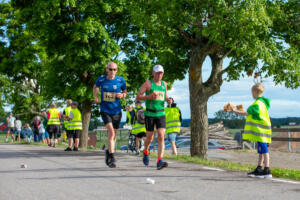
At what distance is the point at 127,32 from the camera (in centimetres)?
2212

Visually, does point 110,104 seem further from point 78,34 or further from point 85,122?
point 85,122

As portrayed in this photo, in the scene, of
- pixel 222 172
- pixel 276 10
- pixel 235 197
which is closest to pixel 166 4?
pixel 276 10

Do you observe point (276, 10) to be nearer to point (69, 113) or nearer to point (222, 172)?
point (222, 172)

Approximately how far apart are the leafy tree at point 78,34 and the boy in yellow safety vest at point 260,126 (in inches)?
497

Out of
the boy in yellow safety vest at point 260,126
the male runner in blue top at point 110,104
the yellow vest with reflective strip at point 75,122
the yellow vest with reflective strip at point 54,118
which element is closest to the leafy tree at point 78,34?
the yellow vest with reflective strip at point 54,118

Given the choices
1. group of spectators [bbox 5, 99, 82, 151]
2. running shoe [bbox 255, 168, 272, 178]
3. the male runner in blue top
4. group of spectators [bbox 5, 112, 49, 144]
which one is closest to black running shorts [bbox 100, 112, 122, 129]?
the male runner in blue top

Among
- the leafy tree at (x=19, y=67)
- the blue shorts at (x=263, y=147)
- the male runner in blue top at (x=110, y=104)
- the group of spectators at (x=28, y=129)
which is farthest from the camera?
the leafy tree at (x=19, y=67)

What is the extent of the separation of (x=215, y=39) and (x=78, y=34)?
901 cm

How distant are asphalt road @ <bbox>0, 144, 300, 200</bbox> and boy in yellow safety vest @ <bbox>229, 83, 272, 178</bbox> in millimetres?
391

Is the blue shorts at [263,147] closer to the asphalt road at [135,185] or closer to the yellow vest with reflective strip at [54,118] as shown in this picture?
the asphalt road at [135,185]

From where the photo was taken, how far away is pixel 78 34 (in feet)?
61.7

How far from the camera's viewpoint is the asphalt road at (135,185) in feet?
17.8

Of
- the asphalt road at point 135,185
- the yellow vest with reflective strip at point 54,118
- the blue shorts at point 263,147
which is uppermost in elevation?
the yellow vest with reflective strip at point 54,118

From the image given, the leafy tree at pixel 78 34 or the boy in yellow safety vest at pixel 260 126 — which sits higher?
the leafy tree at pixel 78 34
